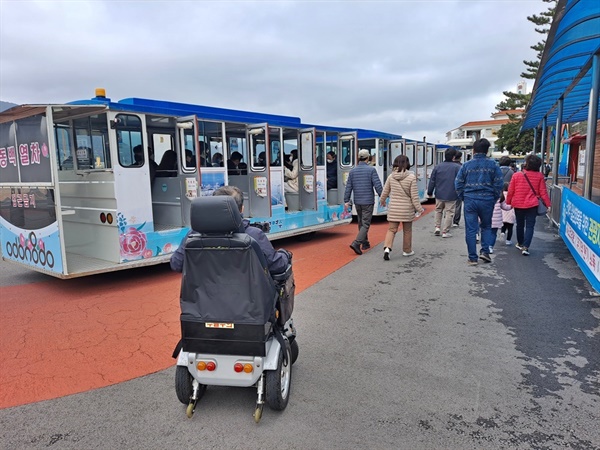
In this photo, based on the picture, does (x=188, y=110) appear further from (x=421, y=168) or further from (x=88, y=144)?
(x=421, y=168)

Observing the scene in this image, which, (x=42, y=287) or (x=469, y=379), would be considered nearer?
(x=469, y=379)

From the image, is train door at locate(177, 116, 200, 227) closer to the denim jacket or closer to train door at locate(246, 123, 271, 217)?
train door at locate(246, 123, 271, 217)

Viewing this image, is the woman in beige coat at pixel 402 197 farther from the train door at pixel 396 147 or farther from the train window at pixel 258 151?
the train door at pixel 396 147

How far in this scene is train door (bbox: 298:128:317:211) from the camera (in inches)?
338

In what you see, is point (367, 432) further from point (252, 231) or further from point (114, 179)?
point (114, 179)

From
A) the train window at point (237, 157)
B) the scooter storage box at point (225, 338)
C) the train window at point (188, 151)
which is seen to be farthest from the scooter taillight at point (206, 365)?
the train window at point (237, 157)

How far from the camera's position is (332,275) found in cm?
629

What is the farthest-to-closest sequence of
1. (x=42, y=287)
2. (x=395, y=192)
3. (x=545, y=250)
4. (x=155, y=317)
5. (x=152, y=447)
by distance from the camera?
(x=545, y=250) → (x=395, y=192) → (x=42, y=287) → (x=155, y=317) → (x=152, y=447)

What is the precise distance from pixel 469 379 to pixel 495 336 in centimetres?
97

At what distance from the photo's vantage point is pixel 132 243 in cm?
570

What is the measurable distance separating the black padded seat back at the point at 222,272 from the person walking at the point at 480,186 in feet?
15.5

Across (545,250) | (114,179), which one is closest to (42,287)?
(114,179)

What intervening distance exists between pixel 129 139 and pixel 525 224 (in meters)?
6.65

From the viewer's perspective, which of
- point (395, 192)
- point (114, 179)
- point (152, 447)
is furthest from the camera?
point (395, 192)
